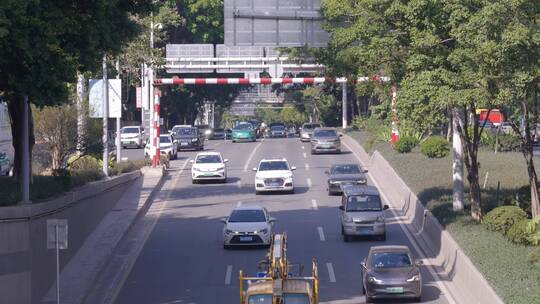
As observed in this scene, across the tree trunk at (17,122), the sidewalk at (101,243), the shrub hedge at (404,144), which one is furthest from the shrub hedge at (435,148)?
the tree trunk at (17,122)

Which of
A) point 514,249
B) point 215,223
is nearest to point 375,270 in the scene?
point 514,249

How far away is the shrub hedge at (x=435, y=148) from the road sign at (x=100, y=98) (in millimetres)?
18404

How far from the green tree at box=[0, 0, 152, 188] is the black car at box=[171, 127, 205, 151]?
46738mm

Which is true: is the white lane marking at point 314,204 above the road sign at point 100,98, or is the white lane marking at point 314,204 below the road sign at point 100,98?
below

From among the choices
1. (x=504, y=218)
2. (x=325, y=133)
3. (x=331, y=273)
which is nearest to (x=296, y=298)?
(x=331, y=273)

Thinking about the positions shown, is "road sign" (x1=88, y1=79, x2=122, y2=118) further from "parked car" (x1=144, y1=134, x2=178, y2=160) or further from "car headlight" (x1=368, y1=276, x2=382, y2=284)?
"car headlight" (x1=368, y1=276, x2=382, y2=284)

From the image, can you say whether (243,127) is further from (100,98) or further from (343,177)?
(100,98)

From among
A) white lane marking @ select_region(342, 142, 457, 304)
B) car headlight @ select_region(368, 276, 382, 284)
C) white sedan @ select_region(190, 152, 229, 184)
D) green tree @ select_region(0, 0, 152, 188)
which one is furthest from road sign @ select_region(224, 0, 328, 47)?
white sedan @ select_region(190, 152, 229, 184)

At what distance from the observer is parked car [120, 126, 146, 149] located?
248 feet

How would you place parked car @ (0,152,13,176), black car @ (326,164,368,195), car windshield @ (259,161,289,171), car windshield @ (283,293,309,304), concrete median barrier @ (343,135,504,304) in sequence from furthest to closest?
car windshield @ (259,161,289,171) < parked car @ (0,152,13,176) < black car @ (326,164,368,195) < concrete median barrier @ (343,135,504,304) < car windshield @ (283,293,309,304)

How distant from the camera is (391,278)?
1004 inches

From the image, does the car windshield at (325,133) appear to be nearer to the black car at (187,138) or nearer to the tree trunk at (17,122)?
the black car at (187,138)

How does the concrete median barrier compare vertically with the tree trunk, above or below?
below

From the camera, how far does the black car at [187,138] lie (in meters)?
72.3
